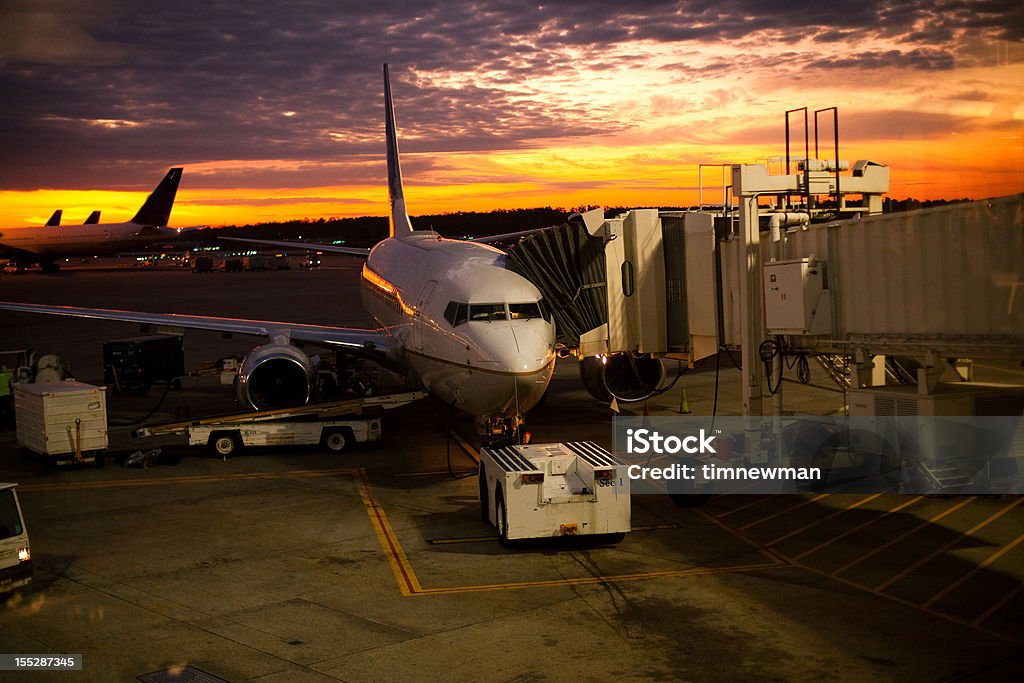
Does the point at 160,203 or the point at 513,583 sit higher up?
the point at 160,203

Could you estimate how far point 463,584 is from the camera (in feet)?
48.9

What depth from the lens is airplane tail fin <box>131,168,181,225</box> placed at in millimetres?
134875

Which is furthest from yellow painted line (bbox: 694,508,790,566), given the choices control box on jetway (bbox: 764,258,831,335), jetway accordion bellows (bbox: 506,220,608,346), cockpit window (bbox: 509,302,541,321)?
cockpit window (bbox: 509,302,541,321)

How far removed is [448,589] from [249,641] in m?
3.18

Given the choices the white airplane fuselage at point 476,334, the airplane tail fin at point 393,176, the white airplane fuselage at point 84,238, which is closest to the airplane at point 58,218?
the white airplane fuselage at point 84,238

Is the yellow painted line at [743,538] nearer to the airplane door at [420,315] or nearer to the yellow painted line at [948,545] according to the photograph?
the yellow painted line at [948,545]

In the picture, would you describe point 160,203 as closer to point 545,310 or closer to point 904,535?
point 545,310

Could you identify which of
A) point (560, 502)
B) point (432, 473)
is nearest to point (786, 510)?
point (560, 502)

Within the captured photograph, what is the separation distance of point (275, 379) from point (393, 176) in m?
19.5

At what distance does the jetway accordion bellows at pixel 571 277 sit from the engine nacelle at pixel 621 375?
6485mm

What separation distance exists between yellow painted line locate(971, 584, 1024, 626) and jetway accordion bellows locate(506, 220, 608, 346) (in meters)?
10.5

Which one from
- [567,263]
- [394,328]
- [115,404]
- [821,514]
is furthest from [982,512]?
[115,404]

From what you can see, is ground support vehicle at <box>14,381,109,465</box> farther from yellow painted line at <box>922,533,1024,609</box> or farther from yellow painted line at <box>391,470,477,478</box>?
yellow painted line at <box>922,533,1024,609</box>

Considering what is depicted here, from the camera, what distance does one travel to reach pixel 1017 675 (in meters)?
10.8
